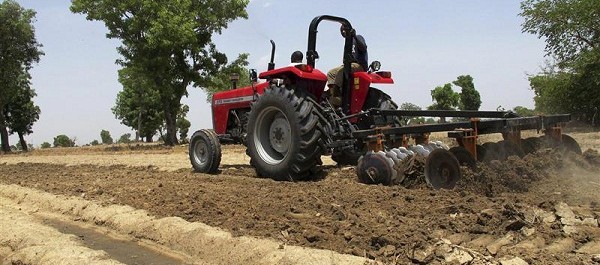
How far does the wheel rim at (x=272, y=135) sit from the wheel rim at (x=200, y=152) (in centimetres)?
157

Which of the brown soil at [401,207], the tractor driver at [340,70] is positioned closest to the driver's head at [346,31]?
the tractor driver at [340,70]

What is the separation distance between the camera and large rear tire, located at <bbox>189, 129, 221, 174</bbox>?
898 centimetres

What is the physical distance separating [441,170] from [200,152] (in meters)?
4.95

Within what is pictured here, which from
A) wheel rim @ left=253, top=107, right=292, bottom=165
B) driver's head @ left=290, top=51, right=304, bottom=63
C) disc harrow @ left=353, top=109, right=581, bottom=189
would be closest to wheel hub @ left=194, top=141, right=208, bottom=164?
wheel rim @ left=253, top=107, right=292, bottom=165

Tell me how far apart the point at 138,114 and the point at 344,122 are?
39993 millimetres

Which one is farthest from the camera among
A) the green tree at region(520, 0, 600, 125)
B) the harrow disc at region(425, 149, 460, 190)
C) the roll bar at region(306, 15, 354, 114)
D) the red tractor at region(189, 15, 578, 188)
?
the green tree at region(520, 0, 600, 125)

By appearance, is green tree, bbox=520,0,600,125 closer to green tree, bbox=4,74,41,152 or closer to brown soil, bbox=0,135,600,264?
brown soil, bbox=0,135,600,264

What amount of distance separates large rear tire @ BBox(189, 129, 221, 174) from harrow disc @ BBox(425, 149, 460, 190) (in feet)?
14.0

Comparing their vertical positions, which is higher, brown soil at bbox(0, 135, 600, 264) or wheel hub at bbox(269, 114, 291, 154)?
wheel hub at bbox(269, 114, 291, 154)

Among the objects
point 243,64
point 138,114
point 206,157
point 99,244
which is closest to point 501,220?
point 99,244

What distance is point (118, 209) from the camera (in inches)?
242

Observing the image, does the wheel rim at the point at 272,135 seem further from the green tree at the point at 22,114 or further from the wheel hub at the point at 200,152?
the green tree at the point at 22,114

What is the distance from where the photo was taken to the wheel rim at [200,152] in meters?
9.30

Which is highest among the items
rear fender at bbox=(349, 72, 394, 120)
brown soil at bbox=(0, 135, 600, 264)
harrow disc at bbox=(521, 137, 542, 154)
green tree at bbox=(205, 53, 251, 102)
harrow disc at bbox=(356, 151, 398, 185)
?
green tree at bbox=(205, 53, 251, 102)
